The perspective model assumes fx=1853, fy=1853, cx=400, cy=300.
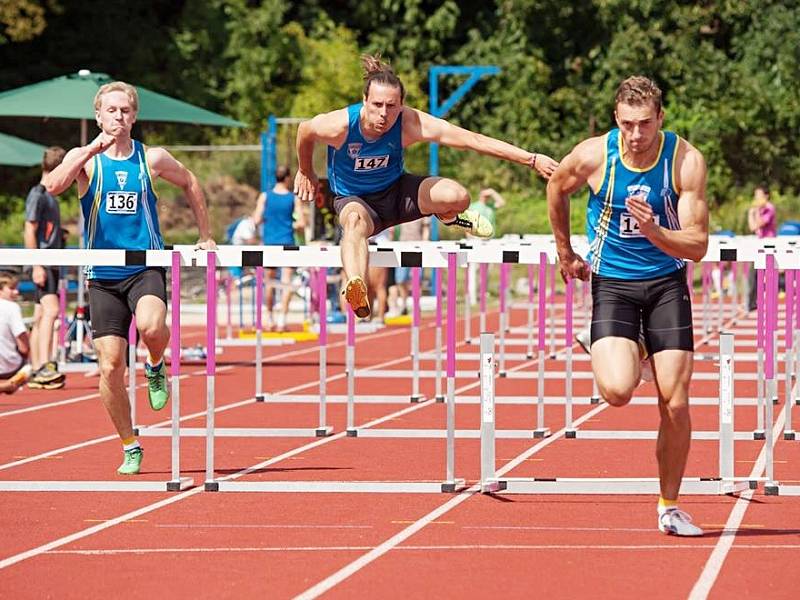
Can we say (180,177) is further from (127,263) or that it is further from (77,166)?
(127,263)

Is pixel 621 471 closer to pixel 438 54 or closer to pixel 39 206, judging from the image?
pixel 39 206

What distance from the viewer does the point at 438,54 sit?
133ft

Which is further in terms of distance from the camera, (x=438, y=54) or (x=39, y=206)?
(x=438, y=54)

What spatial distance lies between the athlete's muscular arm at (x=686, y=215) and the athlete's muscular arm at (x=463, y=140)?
3.42 ft

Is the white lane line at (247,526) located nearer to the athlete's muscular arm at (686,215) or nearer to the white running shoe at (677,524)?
the white running shoe at (677,524)

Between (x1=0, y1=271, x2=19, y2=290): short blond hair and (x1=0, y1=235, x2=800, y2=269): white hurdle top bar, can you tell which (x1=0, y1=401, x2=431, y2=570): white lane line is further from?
(x1=0, y1=271, x2=19, y2=290): short blond hair

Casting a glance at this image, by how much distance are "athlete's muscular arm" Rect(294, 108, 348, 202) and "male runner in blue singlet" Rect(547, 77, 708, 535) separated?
170 centimetres

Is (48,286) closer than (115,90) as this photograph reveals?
No

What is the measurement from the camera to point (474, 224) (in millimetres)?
9422

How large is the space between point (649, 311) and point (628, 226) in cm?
37

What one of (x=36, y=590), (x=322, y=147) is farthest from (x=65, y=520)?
(x=322, y=147)

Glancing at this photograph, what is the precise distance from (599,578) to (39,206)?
9.03 metres

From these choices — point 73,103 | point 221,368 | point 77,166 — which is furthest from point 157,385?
point 73,103

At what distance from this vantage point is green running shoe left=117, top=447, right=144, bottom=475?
364 inches
